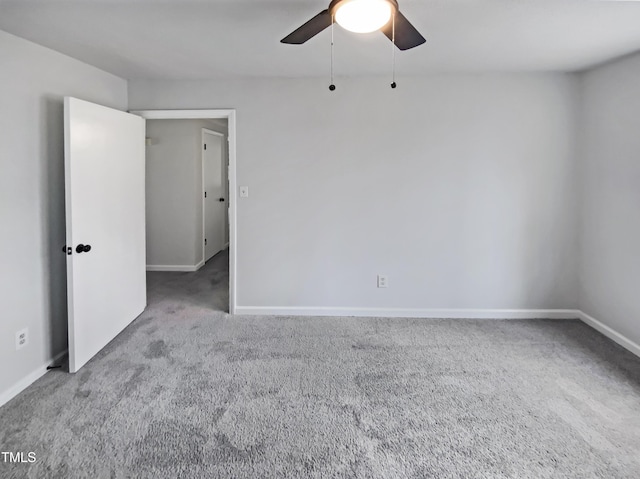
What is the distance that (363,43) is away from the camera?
253cm

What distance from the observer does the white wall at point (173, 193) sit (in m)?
5.20

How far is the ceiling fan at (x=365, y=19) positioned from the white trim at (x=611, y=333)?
9.17ft

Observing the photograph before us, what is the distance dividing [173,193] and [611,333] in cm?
520

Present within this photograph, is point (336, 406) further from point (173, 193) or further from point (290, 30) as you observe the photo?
point (173, 193)

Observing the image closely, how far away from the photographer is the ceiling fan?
1.50 meters

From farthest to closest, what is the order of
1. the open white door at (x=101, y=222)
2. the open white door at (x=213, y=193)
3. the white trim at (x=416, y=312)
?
1. the open white door at (x=213, y=193)
2. the white trim at (x=416, y=312)
3. the open white door at (x=101, y=222)

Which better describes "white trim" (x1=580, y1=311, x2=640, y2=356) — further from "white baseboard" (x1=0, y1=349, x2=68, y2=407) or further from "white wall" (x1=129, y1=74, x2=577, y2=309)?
"white baseboard" (x1=0, y1=349, x2=68, y2=407)

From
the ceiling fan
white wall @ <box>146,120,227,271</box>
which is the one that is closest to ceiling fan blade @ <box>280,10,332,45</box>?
the ceiling fan

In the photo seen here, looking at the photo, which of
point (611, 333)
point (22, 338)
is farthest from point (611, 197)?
point (22, 338)

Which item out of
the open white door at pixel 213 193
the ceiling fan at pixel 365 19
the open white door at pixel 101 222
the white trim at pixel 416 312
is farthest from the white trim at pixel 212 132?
the ceiling fan at pixel 365 19

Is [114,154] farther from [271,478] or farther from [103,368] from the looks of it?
[271,478]

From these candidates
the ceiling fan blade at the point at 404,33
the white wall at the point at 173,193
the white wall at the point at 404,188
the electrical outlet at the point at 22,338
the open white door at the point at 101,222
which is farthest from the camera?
the white wall at the point at 173,193

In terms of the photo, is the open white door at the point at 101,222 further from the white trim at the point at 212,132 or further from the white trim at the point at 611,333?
the white trim at the point at 611,333

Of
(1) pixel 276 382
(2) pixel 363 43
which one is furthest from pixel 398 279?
(2) pixel 363 43
